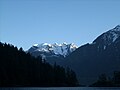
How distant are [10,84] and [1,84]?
10.7m

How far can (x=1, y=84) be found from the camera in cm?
18775

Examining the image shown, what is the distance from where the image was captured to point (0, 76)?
19112 centimetres

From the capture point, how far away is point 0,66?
198750 millimetres

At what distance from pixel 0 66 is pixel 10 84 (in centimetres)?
1163

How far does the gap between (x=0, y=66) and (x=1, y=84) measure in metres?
14.4

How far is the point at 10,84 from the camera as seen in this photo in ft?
649

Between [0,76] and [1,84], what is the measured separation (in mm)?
5321

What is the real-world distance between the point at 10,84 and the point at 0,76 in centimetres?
957
